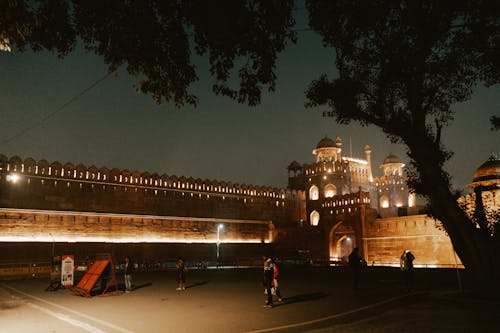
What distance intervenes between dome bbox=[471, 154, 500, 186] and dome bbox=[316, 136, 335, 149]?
16825 mm

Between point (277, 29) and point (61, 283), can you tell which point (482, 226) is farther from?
point (61, 283)

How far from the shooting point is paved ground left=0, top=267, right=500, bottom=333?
655cm

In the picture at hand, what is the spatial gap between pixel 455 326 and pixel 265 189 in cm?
2707

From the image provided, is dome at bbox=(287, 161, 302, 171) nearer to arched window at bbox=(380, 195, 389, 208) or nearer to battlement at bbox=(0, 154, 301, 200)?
battlement at bbox=(0, 154, 301, 200)

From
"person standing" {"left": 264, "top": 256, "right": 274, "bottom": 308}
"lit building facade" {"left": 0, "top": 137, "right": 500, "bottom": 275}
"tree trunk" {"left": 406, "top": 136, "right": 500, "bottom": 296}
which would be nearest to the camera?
"person standing" {"left": 264, "top": 256, "right": 274, "bottom": 308}

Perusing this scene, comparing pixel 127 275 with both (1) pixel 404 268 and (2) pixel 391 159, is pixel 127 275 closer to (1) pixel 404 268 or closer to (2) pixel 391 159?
(1) pixel 404 268

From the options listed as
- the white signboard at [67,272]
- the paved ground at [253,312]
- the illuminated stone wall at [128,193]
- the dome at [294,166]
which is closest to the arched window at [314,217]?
the illuminated stone wall at [128,193]

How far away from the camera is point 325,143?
1639 inches

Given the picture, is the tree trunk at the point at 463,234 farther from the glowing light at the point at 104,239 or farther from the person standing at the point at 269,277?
the glowing light at the point at 104,239

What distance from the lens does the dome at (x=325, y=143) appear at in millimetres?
41334

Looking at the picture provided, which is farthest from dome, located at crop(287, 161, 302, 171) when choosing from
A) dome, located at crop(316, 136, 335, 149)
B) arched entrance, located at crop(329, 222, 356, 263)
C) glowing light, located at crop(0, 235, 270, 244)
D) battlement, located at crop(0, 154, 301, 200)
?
glowing light, located at crop(0, 235, 270, 244)

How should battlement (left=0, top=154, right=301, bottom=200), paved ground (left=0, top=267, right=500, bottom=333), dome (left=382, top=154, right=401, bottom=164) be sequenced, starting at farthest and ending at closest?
dome (left=382, top=154, right=401, bottom=164) → battlement (left=0, top=154, right=301, bottom=200) → paved ground (left=0, top=267, right=500, bottom=333)

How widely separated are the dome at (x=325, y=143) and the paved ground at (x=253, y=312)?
30.5m

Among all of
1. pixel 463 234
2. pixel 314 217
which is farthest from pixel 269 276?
pixel 314 217
